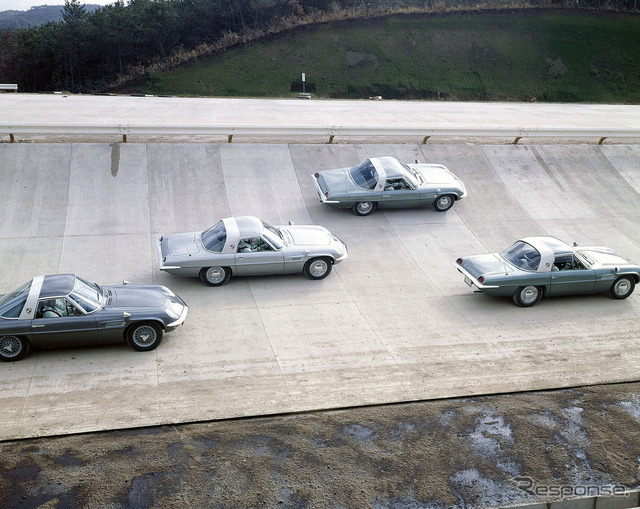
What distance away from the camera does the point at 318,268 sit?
Answer: 12812mm

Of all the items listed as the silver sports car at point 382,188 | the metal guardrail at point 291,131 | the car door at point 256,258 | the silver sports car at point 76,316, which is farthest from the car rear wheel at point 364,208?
the silver sports car at point 76,316

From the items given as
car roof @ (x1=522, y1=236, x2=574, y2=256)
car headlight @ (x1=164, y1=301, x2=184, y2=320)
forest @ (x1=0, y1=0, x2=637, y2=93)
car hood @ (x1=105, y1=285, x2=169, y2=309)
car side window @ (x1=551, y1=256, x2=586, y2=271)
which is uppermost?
car roof @ (x1=522, y1=236, x2=574, y2=256)

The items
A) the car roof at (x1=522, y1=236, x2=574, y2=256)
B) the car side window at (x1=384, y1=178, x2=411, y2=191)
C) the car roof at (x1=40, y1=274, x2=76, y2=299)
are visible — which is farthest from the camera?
the car side window at (x1=384, y1=178, x2=411, y2=191)

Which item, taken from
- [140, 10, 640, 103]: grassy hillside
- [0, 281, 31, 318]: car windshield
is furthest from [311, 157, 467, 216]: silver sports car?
[140, 10, 640, 103]: grassy hillside

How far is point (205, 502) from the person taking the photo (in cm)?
702

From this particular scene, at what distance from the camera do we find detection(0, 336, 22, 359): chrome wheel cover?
9344mm

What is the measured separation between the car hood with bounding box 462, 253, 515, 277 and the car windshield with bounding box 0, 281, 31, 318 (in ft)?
28.0

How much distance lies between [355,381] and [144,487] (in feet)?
12.4

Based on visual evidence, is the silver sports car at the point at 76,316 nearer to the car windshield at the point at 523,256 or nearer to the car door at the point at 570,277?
the car windshield at the point at 523,256

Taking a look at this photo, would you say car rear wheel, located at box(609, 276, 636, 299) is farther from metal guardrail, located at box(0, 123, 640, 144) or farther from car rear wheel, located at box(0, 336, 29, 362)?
car rear wheel, located at box(0, 336, 29, 362)

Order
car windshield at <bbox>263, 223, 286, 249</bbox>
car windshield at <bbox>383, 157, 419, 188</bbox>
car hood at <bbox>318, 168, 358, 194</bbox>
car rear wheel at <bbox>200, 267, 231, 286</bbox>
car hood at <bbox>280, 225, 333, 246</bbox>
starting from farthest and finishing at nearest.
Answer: car windshield at <bbox>383, 157, 419, 188</bbox>
car hood at <bbox>318, 168, 358, 194</bbox>
car hood at <bbox>280, 225, 333, 246</bbox>
car windshield at <bbox>263, 223, 286, 249</bbox>
car rear wheel at <bbox>200, 267, 231, 286</bbox>

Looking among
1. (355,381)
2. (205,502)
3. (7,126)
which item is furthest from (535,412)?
(7,126)

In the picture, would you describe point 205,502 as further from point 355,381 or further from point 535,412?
point 535,412

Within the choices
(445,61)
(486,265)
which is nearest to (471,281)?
(486,265)
